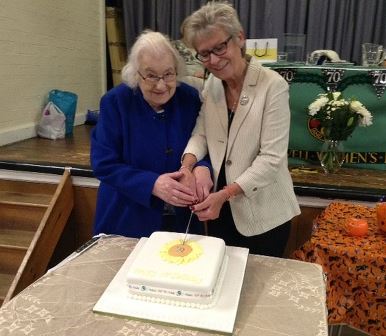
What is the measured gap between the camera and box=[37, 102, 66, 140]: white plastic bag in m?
2.96

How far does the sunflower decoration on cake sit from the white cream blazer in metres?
0.35

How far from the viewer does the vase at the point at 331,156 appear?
209cm

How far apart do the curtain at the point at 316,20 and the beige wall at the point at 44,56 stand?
2.28ft

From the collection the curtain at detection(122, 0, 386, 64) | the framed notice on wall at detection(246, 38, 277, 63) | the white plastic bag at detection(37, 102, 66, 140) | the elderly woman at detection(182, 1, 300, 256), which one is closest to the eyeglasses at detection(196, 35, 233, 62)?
the elderly woman at detection(182, 1, 300, 256)

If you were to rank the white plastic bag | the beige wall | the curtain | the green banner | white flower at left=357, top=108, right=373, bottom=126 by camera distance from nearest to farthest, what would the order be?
white flower at left=357, top=108, right=373, bottom=126
the green banner
the beige wall
the white plastic bag
the curtain

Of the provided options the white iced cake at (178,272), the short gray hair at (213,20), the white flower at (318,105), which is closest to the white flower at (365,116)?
the white flower at (318,105)

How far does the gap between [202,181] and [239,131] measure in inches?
8.2

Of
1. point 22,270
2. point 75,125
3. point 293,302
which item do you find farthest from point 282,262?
point 75,125

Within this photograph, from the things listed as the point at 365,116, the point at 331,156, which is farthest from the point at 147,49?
the point at 331,156

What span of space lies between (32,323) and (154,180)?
58 centimetres

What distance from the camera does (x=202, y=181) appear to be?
1.31 metres

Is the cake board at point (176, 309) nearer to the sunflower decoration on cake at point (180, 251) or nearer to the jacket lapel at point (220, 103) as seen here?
the sunflower decoration on cake at point (180, 251)

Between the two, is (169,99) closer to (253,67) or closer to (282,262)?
(253,67)

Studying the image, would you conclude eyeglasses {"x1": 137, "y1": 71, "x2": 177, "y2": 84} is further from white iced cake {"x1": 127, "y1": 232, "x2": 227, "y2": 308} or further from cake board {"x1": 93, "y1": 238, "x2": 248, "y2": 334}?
cake board {"x1": 93, "y1": 238, "x2": 248, "y2": 334}
